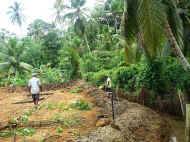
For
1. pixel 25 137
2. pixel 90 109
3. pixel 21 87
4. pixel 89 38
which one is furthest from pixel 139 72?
pixel 89 38

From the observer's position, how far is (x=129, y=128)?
45.1ft

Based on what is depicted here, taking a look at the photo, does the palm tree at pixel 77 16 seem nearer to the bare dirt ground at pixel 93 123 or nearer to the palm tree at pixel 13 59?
the palm tree at pixel 13 59

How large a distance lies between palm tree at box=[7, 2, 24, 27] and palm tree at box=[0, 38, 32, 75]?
22.9 m

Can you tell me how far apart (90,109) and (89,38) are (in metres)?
31.4

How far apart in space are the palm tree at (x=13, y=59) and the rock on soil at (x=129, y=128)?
74.8 ft

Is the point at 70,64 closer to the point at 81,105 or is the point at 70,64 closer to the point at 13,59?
the point at 13,59

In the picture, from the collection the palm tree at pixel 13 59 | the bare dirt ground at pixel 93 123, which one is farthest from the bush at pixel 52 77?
the bare dirt ground at pixel 93 123

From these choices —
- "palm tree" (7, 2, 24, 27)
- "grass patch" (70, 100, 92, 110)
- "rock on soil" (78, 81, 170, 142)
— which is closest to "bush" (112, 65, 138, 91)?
"rock on soil" (78, 81, 170, 142)

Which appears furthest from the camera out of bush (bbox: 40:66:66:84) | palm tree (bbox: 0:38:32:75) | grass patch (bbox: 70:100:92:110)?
palm tree (bbox: 0:38:32:75)

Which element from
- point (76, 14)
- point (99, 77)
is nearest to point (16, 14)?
point (76, 14)

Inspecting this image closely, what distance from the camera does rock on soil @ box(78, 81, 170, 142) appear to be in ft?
41.1

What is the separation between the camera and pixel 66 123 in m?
14.9

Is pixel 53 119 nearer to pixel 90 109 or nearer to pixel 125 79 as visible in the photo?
pixel 90 109

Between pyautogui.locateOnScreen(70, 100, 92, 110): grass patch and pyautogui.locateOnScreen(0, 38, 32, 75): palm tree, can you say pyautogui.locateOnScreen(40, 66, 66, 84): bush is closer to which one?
pyautogui.locateOnScreen(0, 38, 32, 75): palm tree
